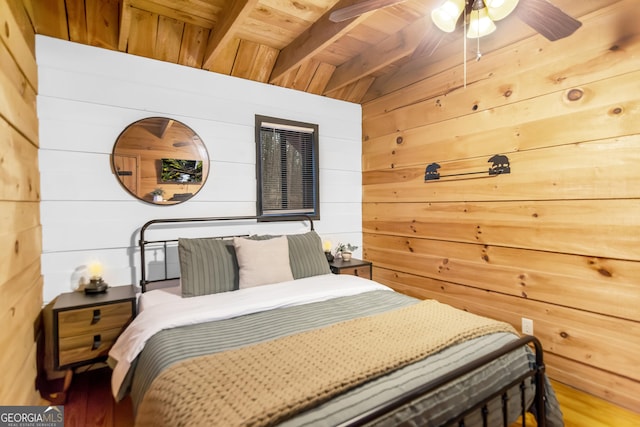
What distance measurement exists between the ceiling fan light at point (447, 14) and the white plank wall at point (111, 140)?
6.27 ft

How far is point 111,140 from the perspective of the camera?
2420 millimetres

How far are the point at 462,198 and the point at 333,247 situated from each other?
145cm

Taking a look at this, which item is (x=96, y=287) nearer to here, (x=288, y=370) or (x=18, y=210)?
(x=18, y=210)

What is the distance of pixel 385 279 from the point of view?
11.5 ft

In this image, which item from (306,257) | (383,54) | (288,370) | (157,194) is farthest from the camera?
(383,54)

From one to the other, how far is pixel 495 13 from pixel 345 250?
248 cm

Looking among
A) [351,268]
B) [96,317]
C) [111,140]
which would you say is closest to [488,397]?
[351,268]

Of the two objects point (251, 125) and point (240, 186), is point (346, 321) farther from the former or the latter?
point (251, 125)

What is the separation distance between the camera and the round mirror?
2.46m

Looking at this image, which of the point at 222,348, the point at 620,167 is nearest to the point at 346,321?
the point at 222,348

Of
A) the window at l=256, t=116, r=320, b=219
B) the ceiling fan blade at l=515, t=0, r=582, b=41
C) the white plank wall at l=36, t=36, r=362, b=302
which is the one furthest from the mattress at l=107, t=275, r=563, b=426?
the ceiling fan blade at l=515, t=0, r=582, b=41

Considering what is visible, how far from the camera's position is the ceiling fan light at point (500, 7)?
1441 millimetres

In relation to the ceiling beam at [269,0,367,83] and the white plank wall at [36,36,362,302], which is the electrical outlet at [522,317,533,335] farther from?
the ceiling beam at [269,0,367,83]

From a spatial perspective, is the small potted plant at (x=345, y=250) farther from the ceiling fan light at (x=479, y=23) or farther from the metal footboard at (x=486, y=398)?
the ceiling fan light at (x=479, y=23)
